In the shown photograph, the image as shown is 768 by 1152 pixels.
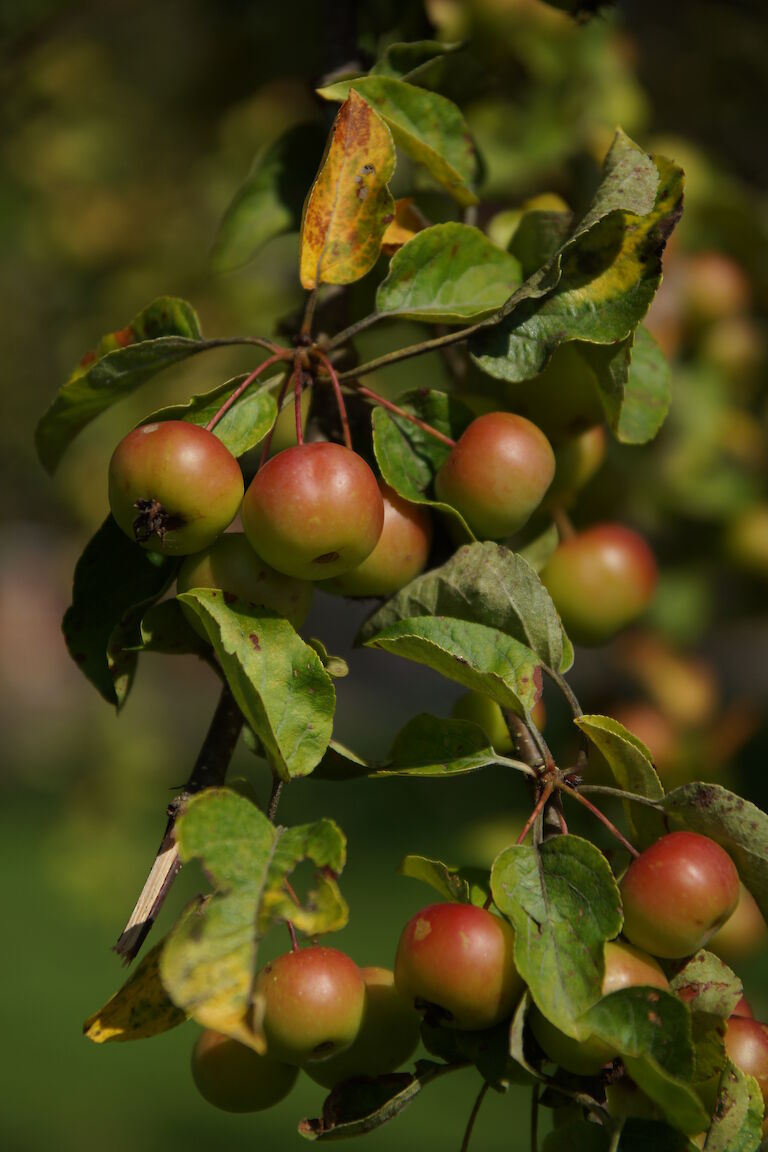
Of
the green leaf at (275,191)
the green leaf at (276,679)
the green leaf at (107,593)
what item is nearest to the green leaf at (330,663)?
the green leaf at (276,679)

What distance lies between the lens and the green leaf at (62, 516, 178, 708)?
0.79 m

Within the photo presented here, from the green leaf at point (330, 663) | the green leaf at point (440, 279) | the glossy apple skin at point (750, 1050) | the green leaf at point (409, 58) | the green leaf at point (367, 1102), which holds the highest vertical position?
the green leaf at point (409, 58)

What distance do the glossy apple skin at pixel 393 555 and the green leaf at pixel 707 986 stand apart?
325 mm

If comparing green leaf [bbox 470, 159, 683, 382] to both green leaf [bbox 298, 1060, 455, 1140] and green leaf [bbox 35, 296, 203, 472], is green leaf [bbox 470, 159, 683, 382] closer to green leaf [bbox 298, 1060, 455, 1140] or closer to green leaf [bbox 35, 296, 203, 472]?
green leaf [bbox 35, 296, 203, 472]

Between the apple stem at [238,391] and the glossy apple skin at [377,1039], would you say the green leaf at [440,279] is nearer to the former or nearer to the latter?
the apple stem at [238,391]

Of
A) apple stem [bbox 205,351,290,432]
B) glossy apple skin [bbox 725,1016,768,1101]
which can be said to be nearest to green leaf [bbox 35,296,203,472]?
apple stem [bbox 205,351,290,432]

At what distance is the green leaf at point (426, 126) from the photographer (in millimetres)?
849

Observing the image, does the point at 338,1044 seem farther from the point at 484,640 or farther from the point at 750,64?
the point at 750,64

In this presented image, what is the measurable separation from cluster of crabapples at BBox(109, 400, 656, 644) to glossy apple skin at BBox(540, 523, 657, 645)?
207mm

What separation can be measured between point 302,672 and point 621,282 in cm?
34

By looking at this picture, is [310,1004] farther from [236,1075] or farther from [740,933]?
[740,933]

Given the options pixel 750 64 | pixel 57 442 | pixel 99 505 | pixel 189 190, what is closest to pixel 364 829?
pixel 99 505

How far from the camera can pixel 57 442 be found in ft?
2.79

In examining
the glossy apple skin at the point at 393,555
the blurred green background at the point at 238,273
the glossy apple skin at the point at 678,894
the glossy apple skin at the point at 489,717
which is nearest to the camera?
the glossy apple skin at the point at 678,894
